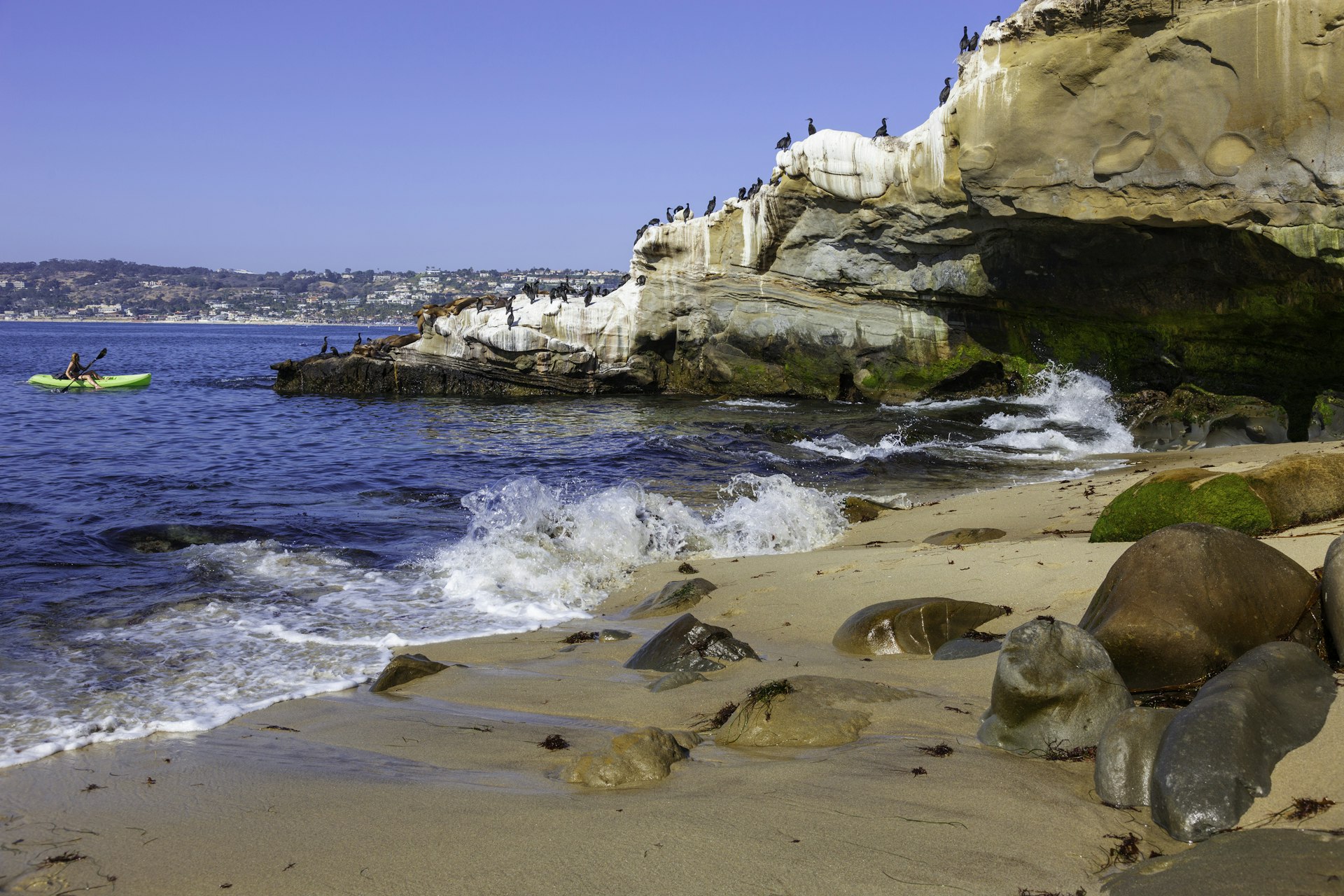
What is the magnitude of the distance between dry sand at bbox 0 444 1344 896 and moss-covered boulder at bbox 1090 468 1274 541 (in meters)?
0.35

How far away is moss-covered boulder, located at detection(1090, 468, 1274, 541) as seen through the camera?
633 cm

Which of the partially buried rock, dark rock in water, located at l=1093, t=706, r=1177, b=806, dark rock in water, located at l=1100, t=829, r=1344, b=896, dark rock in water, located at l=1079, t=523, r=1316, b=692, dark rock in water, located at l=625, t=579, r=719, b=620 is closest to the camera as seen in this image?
dark rock in water, located at l=1100, t=829, r=1344, b=896

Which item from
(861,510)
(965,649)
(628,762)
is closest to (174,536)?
(861,510)

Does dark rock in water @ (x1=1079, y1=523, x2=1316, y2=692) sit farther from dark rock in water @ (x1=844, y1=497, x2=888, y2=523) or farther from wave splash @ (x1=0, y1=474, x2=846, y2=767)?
dark rock in water @ (x1=844, y1=497, x2=888, y2=523)

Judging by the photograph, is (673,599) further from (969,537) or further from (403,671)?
(969,537)

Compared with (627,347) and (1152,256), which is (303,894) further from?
(627,347)

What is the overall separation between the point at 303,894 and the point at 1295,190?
15.7 metres

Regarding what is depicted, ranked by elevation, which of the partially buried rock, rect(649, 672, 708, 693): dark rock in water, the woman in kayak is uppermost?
the woman in kayak

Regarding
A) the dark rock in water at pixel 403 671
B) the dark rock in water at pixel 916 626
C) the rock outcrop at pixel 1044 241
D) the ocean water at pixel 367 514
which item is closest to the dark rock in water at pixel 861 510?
the ocean water at pixel 367 514

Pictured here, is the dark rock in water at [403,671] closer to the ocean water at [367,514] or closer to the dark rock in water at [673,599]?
the ocean water at [367,514]

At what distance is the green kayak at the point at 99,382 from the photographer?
101 feet

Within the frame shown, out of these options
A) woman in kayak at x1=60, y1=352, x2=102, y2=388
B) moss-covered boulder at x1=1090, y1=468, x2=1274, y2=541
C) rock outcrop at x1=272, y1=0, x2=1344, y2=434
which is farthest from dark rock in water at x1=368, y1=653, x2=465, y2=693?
woman in kayak at x1=60, y1=352, x2=102, y2=388

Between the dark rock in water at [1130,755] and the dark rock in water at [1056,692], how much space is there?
0.22m

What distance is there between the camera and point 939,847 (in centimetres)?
309
